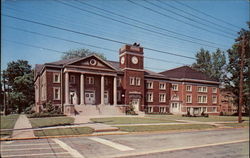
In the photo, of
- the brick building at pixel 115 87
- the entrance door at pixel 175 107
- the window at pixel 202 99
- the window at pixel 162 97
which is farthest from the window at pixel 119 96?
the window at pixel 202 99

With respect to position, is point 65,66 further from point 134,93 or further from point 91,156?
point 91,156

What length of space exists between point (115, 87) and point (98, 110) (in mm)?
5219

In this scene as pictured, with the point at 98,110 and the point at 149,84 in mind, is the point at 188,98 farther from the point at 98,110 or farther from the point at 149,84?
the point at 98,110

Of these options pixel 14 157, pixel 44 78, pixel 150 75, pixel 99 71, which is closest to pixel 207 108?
pixel 150 75

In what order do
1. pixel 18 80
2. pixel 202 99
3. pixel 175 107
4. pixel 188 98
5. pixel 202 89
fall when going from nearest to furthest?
pixel 18 80
pixel 175 107
pixel 188 98
pixel 202 89
pixel 202 99

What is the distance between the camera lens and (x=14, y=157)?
627 centimetres

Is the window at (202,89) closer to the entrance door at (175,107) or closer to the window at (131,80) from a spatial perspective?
the entrance door at (175,107)

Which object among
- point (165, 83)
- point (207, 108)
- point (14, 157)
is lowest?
point (207, 108)

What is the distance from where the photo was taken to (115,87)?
1264 inches

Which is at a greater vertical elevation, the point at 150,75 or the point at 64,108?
the point at 150,75

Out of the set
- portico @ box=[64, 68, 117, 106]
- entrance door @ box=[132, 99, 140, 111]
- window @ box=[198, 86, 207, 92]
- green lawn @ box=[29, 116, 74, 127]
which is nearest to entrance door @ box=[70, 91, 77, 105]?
portico @ box=[64, 68, 117, 106]

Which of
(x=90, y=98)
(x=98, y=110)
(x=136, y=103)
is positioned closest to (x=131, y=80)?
(x=136, y=103)

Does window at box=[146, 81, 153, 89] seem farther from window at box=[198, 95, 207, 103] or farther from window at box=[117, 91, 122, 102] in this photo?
Result: window at box=[198, 95, 207, 103]

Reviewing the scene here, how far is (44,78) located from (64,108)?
4.89 m
